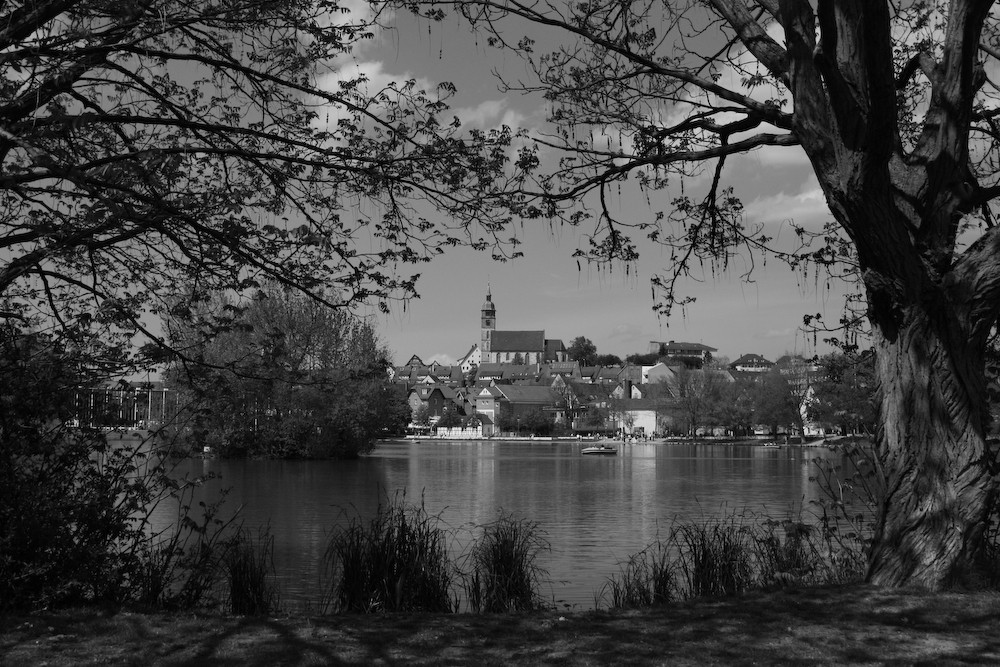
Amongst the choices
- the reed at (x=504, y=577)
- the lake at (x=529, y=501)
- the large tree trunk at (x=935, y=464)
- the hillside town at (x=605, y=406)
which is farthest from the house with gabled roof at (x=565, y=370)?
the large tree trunk at (x=935, y=464)

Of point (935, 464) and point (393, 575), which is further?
point (393, 575)

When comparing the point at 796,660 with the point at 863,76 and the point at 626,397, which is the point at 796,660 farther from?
the point at 626,397

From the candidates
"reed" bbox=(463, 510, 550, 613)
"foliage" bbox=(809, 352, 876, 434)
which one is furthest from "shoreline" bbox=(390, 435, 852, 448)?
"reed" bbox=(463, 510, 550, 613)

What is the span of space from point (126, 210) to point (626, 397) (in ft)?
478

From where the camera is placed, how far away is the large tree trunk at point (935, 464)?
7348mm

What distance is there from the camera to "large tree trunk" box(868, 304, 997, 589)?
7348 millimetres

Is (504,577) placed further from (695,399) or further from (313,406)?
(695,399)

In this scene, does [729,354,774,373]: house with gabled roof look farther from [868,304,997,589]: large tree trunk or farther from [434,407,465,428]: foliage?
[868,304,997,589]: large tree trunk

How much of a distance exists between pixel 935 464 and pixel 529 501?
72.0 feet

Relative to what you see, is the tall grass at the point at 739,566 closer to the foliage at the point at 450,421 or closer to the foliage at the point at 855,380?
the foliage at the point at 855,380

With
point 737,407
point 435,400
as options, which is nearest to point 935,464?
point 737,407

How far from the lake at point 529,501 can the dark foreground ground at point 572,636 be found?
7.04ft

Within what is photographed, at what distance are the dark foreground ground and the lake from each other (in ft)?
7.04

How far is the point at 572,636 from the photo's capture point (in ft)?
20.7
